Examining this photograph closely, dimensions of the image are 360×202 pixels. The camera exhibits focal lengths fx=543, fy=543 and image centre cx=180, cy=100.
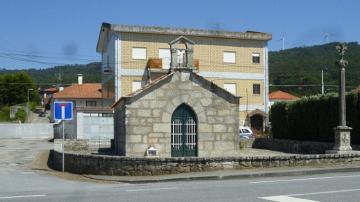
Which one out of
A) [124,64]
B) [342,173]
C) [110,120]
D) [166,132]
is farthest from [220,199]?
[124,64]

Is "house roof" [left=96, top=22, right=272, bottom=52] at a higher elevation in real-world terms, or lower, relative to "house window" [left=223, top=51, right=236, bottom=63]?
higher

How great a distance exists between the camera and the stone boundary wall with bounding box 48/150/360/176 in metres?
18.3

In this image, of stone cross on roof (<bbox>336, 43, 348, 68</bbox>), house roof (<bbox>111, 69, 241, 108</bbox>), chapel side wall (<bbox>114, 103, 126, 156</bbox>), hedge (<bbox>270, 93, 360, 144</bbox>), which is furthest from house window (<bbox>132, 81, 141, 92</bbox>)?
stone cross on roof (<bbox>336, 43, 348, 68</bbox>)

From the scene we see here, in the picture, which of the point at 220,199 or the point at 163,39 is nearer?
the point at 220,199

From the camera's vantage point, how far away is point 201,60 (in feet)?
186

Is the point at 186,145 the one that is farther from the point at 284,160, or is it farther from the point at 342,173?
the point at 342,173

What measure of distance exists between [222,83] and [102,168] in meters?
38.4

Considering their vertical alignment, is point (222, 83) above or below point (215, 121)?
above

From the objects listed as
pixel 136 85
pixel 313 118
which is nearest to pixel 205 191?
pixel 313 118

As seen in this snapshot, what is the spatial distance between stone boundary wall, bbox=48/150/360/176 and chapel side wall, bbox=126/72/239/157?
250cm

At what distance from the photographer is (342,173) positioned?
18.2 m

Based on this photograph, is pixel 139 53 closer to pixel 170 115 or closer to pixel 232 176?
pixel 170 115

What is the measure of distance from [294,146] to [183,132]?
11.3 metres

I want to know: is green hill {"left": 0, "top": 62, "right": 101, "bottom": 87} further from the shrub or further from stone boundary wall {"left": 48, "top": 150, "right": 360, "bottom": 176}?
stone boundary wall {"left": 48, "top": 150, "right": 360, "bottom": 176}
